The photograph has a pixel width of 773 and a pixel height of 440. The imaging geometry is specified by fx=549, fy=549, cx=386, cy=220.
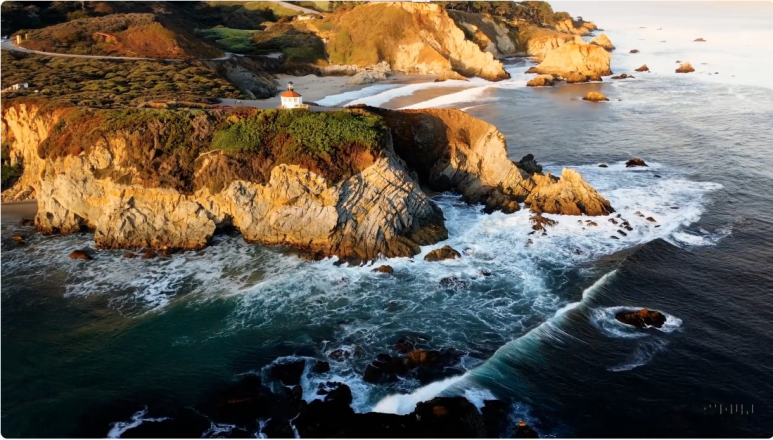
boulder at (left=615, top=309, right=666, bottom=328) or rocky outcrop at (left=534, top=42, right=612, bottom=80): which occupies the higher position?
rocky outcrop at (left=534, top=42, right=612, bottom=80)

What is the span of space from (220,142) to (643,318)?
2870cm

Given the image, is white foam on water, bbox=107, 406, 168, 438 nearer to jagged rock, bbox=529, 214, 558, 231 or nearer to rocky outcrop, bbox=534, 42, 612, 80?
jagged rock, bbox=529, 214, 558, 231

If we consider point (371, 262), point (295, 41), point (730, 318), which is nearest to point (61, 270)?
point (371, 262)

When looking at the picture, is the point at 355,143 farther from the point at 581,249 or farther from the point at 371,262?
the point at 581,249

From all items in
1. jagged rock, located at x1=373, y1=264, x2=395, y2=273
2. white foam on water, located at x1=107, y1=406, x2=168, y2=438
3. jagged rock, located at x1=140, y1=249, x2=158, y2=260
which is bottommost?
white foam on water, located at x1=107, y1=406, x2=168, y2=438

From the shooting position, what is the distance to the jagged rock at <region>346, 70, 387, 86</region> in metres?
86.1

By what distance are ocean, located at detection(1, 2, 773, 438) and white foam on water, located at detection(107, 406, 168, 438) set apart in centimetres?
Result: 7

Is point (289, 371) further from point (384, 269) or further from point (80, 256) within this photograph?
point (80, 256)

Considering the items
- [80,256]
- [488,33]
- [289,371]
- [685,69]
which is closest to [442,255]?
[289,371]

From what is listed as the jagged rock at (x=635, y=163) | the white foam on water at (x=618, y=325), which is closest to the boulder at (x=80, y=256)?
the white foam on water at (x=618, y=325)

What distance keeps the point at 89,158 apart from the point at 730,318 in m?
40.4

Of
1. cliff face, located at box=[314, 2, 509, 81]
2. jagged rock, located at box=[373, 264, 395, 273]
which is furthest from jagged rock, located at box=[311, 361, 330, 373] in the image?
cliff face, located at box=[314, 2, 509, 81]

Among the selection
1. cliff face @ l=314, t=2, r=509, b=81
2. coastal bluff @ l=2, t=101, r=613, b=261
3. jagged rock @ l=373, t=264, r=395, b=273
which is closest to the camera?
jagged rock @ l=373, t=264, r=395, b=273

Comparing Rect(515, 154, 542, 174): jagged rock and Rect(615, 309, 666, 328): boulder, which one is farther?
Rect(515, 154, 542, 174): jagged rock
